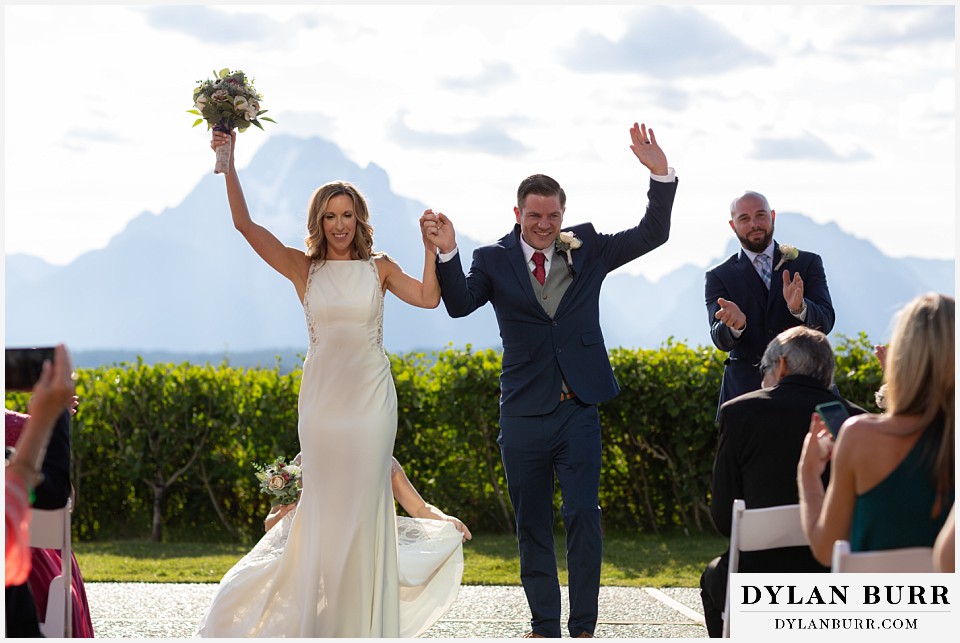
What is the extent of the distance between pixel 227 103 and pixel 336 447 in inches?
66.3

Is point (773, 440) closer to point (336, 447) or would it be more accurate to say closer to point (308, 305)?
point (336, 447)

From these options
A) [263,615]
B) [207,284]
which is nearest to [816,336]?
[263,615]

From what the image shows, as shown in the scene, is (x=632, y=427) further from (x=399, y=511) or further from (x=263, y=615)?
(x=263, y=615)

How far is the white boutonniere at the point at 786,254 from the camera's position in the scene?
6363 millimetres

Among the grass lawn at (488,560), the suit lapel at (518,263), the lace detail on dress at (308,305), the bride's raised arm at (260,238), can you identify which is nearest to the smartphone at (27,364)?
the bride's raised arm at (260,238)

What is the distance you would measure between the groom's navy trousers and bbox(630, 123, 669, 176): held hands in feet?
4.12

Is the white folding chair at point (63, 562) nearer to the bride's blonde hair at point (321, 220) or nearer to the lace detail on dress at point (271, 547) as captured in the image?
the lace detail on dress at point (271, 547)

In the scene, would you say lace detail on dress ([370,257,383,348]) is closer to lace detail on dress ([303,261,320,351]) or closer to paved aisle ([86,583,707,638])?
lace detail on dress ([303,261,320,351])

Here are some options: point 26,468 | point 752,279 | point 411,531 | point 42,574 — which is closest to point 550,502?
point 411,531

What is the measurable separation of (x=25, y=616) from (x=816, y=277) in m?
4.43

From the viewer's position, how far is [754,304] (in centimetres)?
641

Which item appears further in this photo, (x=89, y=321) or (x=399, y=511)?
(x=89, y=321)

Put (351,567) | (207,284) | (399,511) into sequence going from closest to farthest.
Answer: (351,567), (399,511), (207,284)

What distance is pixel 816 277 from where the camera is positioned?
6402 millimetres
